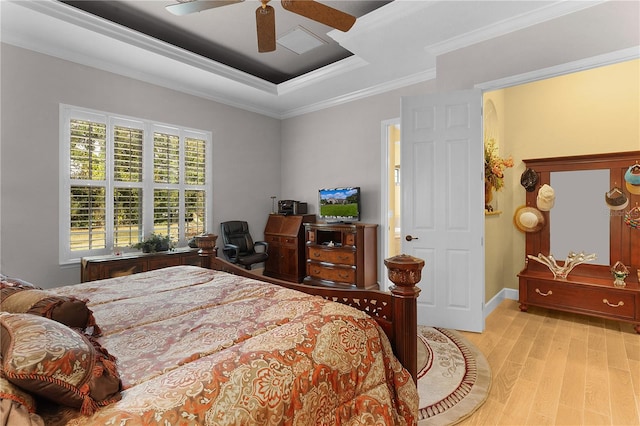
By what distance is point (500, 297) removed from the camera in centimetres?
410

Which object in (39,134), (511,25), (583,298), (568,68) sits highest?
(511,25)

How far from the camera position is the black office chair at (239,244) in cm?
467

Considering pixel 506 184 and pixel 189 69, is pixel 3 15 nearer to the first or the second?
pixel 189 69

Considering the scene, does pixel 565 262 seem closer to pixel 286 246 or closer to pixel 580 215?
pixel 580 215

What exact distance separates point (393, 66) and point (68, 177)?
4110mm

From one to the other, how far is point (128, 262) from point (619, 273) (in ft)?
17.6

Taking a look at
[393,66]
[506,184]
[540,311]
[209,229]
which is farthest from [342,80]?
[540,311]

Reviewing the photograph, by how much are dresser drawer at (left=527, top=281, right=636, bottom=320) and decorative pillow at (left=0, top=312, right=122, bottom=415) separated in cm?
410

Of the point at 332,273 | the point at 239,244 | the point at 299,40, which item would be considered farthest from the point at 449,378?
the point at 299,40

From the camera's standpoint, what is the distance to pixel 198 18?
3.32 meters

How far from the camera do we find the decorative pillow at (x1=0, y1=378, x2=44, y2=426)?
75 centimetres

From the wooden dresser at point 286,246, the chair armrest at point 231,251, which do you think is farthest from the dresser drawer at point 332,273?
the chair armrest at point 231,251

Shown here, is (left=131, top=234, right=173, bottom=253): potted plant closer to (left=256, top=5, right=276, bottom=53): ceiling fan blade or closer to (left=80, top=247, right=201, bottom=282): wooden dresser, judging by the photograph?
(left=80, top=247, right=201, bottom=282): wooden dresser

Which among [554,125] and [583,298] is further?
[554,125]
